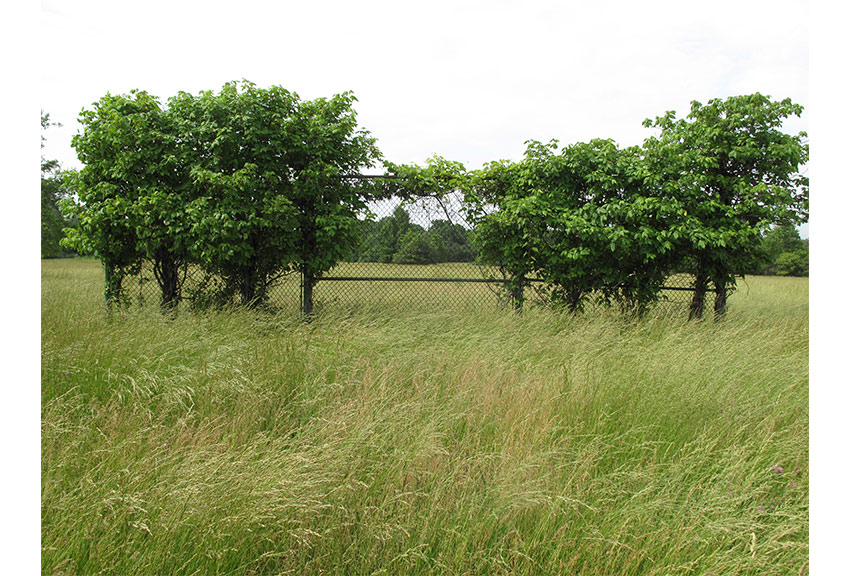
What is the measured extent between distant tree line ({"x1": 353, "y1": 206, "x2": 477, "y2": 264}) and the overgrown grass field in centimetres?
227

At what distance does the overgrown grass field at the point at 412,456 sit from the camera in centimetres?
193

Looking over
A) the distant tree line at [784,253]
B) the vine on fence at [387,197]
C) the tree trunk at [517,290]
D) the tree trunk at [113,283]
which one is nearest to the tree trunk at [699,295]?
the vine on fence at [387,197]

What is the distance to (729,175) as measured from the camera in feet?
21.4

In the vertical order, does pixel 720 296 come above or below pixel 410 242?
below

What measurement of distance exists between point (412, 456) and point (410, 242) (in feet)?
14.9

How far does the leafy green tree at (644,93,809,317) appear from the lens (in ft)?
19.9

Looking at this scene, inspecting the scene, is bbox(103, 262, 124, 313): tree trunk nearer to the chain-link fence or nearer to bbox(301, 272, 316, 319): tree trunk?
the chain-link fence

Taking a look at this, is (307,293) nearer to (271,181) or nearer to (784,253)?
(271,181)

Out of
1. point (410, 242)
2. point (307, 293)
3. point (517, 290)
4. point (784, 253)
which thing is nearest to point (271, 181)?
point (307, 293)

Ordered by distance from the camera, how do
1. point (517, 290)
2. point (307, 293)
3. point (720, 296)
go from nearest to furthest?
point (307, 293) → point (517, 290) → point (720, 296)

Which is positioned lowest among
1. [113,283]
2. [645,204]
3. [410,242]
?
[113,283]

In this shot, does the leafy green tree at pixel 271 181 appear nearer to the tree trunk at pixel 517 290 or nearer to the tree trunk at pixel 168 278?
the tree trunk at pixel 168 278

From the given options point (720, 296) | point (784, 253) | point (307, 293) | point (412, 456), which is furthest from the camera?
point (784, 253)

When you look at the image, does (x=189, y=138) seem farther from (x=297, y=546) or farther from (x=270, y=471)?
(x=297, y=546)
